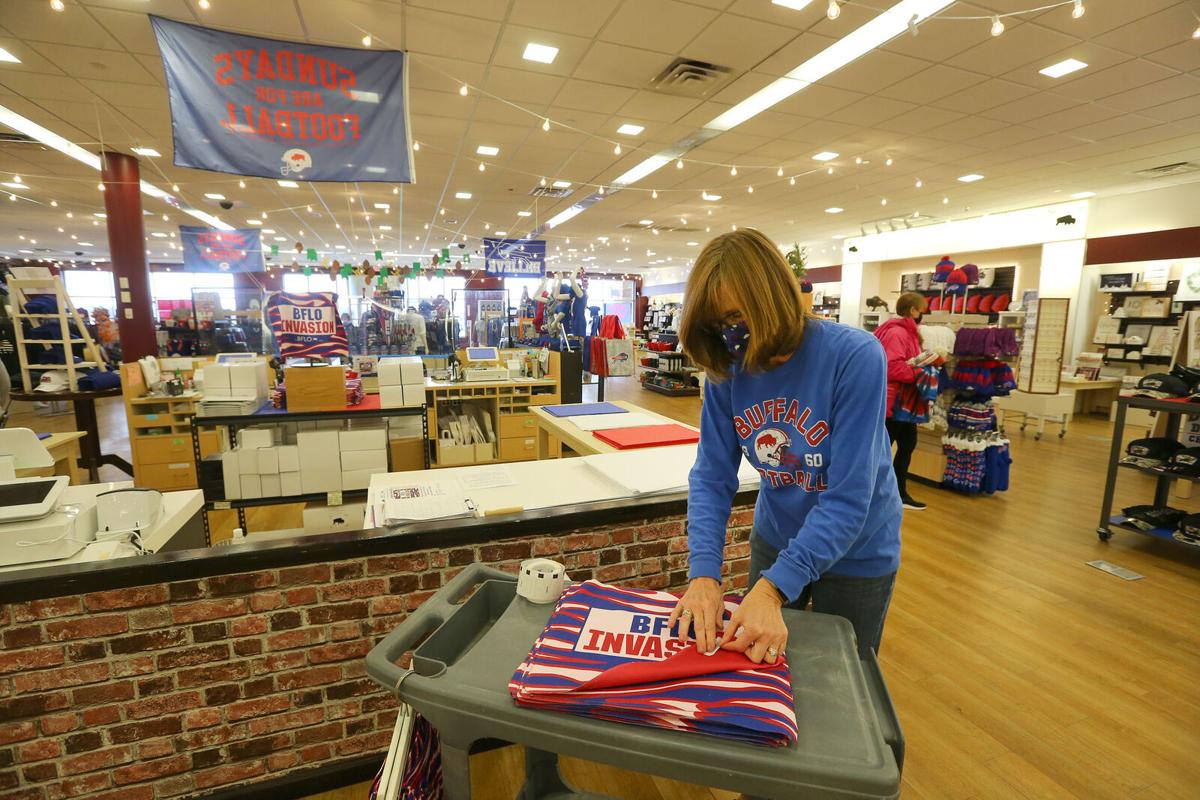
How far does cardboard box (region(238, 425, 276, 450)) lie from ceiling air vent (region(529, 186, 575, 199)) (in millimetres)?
7092

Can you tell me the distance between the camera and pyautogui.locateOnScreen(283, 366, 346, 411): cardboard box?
12.3ft

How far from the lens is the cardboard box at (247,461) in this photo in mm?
3436

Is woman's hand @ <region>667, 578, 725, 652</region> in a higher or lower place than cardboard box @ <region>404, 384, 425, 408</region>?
higher

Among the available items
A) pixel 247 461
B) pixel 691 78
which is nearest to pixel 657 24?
pixel 691 78

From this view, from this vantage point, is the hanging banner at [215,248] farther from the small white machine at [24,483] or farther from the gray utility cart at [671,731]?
the gray utility cart at [671,731]

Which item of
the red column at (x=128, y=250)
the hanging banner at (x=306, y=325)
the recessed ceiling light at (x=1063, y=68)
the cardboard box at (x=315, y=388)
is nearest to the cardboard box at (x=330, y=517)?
the cardboard box at (x=315, y=388)

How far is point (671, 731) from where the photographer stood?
75 centimetres

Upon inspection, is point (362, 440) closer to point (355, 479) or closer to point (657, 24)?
point (355, 479)

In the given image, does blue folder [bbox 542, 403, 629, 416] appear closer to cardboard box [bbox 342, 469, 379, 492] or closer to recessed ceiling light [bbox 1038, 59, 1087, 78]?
cardboard box [bbox 342, 469, 379, 492]

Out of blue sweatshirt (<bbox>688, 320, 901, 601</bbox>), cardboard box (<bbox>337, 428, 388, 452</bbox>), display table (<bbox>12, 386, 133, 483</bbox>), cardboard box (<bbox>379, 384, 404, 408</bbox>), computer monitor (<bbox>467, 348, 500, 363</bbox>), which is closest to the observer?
blue sweatshirt (<bbox>688, 320, 901, 601</bbox>)

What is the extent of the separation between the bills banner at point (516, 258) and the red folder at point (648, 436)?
9.86 m

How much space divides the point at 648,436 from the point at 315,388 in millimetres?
2467

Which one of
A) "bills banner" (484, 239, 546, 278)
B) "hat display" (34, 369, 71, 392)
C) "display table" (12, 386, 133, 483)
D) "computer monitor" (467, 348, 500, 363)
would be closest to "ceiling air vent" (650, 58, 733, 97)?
"computer monitor" (467, 348, 500, 363)

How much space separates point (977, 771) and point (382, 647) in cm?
222
